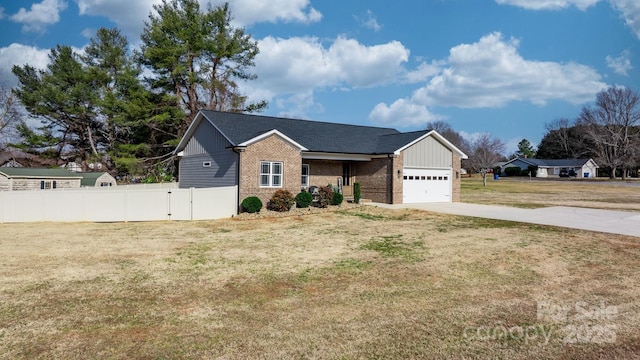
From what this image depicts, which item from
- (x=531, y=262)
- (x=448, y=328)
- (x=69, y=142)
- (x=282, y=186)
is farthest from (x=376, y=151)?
(x=69, y=142)

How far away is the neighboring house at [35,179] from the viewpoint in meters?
32.6

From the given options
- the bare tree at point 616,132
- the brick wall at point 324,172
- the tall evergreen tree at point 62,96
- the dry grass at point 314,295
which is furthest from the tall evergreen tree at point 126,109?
the bare tree at point 616,132

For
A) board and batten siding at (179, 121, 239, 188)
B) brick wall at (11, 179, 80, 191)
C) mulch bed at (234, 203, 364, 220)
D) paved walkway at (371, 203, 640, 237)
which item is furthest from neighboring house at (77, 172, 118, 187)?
paved walkway at (371, 203, 640, 237)

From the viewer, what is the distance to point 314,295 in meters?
6.66

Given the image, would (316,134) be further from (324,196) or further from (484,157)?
(484,157)

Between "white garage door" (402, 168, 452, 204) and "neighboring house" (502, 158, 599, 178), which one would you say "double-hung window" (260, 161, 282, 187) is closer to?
"white garage door" (402, 168, 452, 204)

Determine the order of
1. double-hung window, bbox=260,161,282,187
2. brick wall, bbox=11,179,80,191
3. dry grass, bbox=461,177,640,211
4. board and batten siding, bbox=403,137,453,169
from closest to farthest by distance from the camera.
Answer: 1. double-hung window, bbox=260,161,282,187
2. board and batten siding, bbox=403,137,453,169
3. dry grass, bbox=461,177,640,211
4. brick wall, bbox=11,179,80,191

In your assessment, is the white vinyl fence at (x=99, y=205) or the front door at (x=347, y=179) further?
the front door at (x=347, y=179)

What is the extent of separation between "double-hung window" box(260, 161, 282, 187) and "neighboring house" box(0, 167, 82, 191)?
1010 inches

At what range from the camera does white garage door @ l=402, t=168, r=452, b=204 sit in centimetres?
2405

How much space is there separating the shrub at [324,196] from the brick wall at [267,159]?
4.09ft

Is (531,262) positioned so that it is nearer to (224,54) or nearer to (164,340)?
(164,340)

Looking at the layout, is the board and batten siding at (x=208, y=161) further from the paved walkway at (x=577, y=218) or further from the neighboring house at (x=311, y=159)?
the paved walkway at (x=577, y=218)

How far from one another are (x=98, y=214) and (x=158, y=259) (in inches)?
334
